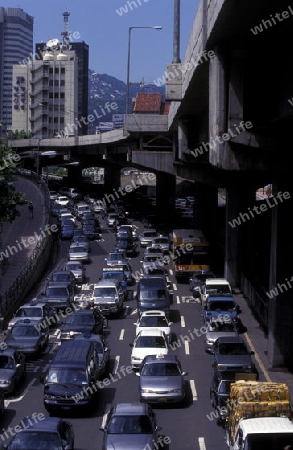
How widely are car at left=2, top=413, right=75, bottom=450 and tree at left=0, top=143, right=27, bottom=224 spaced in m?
15.4

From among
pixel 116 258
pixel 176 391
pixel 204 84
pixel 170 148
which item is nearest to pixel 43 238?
pixel 116 258

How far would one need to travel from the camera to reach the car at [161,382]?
22.7m

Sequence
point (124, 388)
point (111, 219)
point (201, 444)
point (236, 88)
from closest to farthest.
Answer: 1. point (201, 444)
2. point (236, 88)
3. point (124, 388)
4. point (111, 219)

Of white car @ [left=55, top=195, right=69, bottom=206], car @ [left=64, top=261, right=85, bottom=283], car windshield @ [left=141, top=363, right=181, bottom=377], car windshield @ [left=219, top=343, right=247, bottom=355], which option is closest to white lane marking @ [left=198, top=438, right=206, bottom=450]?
car windshield @ [left=141, top=363, right=181, bottom=377]

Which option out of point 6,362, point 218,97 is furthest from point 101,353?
point 218,97

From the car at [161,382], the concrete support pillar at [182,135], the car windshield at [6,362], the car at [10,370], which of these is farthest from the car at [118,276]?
the car at [161,382]

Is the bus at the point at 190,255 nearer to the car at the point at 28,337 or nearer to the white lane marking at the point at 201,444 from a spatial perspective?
the car at the point at 28,337

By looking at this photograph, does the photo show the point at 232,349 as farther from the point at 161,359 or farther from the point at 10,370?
the point at 10,370

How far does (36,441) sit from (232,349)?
11.0m

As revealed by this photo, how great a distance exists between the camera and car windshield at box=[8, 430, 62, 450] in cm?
1656

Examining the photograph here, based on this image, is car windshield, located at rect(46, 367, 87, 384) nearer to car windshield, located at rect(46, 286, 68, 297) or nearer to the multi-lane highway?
the multi-lane highway

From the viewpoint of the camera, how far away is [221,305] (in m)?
35.5

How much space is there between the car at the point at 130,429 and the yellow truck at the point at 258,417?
183 cm

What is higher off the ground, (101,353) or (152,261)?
(101,353)
